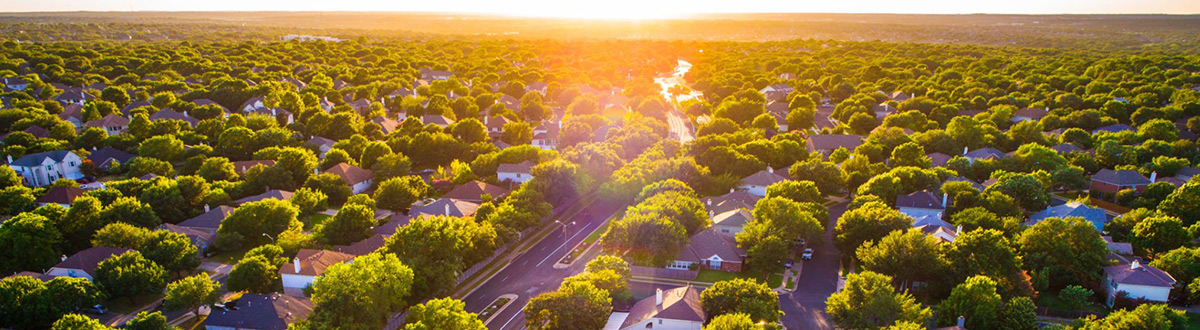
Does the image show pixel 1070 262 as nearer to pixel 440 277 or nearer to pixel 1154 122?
pixel 440 277

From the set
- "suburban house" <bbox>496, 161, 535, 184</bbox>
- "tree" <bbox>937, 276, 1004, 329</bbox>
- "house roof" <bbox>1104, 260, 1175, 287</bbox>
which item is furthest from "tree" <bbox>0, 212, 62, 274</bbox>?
"house roof" <bbox>1104, 260, 1175, 287</bbox>

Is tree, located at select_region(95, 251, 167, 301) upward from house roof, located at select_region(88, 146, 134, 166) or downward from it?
downward

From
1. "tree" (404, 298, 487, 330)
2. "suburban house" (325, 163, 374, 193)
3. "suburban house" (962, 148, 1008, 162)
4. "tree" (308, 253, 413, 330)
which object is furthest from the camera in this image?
"suburban house" (962, 148, 1008, 162)

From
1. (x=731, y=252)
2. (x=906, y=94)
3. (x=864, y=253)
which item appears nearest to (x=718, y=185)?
(x=731, y=252)

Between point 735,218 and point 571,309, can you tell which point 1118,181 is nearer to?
point 735,218

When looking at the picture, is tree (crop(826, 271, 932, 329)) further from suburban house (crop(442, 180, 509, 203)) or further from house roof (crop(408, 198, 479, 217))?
suburban house (crop(442, 180, 509, 203))

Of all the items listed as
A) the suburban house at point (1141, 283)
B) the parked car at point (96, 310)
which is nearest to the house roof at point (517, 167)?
the parked car at point (96, 310)

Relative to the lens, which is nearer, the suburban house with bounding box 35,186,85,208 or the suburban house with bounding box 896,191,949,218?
the suburban house with bounding box 35,186,85,208

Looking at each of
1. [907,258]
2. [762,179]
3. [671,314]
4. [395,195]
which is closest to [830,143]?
[762,179]
